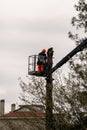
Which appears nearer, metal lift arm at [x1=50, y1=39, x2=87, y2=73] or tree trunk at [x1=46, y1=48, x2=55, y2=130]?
metal lift arm at [x1=50, y1=39, x2=87, y2=73]

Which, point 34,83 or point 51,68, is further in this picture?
point 34,83

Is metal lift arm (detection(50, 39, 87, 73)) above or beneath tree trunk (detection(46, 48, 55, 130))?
above

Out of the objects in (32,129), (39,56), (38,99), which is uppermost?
(39,56)

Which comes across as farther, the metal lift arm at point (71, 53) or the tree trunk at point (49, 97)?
the tree trunk at point (49, 97)

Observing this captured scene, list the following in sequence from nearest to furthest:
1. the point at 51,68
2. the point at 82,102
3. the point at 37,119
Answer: the point at 51,68
the point at 82,102
the point at 37,119

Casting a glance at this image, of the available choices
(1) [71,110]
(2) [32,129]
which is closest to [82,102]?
(1) [71,110]

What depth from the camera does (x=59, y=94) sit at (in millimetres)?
17406

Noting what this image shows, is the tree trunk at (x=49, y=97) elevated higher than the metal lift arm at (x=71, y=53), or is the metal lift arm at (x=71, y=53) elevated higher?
the metal lift arm at (x=71, y=53)

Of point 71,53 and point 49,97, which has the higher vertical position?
point 71,53

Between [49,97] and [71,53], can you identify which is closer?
[71,53]

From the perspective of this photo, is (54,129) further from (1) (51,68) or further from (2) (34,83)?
(1) (51,68)

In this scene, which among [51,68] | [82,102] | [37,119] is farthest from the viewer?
[37,119]

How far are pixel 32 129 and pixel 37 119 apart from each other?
659 millimetres

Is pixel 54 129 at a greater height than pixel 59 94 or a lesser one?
lesser
